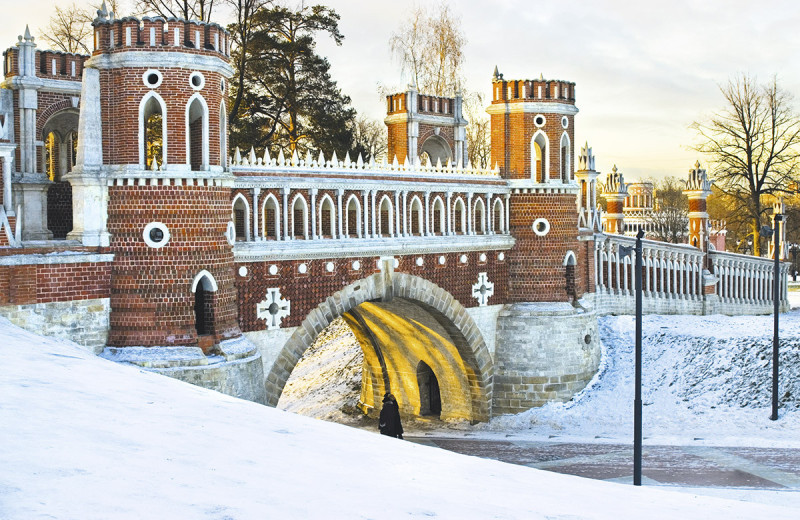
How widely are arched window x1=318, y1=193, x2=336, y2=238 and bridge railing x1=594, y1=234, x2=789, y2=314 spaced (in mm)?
10527

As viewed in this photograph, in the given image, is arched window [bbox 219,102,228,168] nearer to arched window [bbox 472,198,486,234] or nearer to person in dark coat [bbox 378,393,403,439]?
person in dark coat [bbox 378,393,403,439]

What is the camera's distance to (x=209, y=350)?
1623 centimetres

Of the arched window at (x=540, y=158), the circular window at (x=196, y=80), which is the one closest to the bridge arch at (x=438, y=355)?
the arched window at (x=540, y=158)

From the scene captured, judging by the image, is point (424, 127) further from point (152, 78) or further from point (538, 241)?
point (152, 78)

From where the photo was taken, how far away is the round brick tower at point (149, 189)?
51.1ft

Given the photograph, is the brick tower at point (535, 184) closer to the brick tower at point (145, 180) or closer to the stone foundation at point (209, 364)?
the stone foundation at point (209, 364)

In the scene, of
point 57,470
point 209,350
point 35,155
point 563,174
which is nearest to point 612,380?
point 563,174

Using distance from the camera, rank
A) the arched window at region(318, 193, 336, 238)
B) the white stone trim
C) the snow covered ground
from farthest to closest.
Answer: the arched window at region(318, 193, 336, 238), the white stone trim, the snow covered ground

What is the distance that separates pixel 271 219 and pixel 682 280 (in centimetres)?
1841

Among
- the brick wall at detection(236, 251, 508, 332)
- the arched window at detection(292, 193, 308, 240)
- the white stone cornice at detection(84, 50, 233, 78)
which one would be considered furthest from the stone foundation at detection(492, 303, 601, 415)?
the white stone cornice at detection(84, 50, 233, 78)

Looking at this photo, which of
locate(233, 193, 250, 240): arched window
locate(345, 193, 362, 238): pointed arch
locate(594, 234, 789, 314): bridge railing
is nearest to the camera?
locate(233, 193, 250, 240): arched window

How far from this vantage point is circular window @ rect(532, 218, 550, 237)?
82.0 ft

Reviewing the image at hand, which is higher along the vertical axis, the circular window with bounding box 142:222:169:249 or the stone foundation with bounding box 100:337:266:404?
the circular window with bounding box 142:222:169:249

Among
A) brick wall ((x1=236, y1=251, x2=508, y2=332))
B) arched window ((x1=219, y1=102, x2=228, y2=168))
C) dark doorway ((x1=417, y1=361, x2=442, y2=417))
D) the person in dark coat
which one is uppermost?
arched window ((x1=219, y1=102, x2=228, y2=168))
